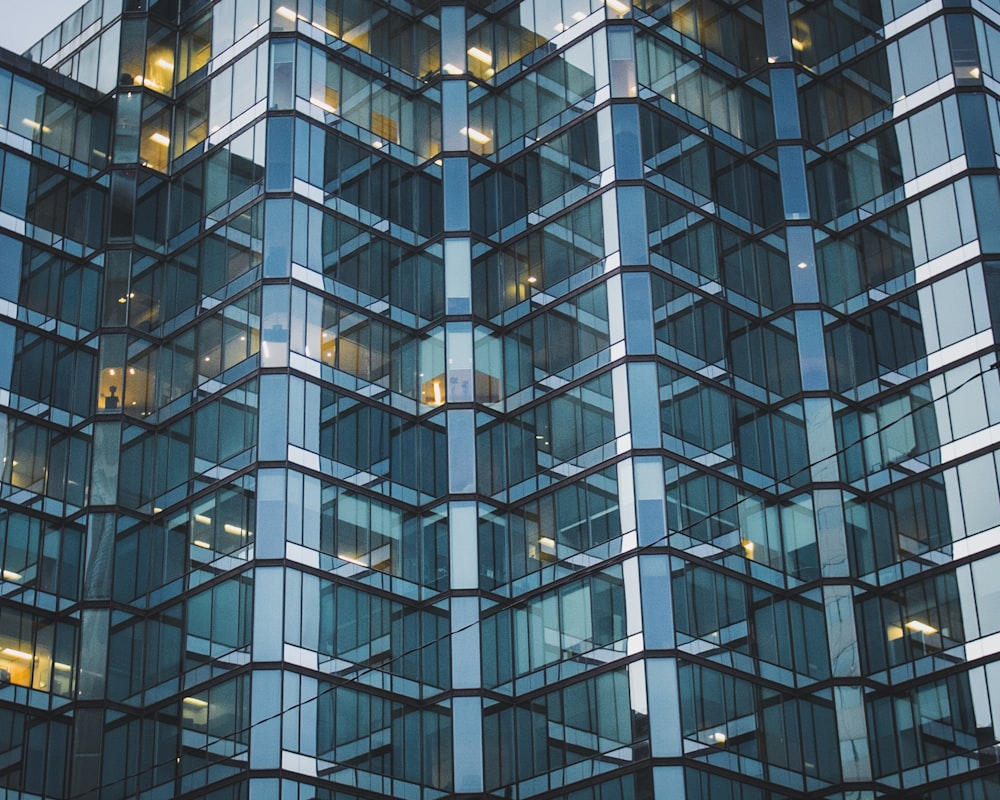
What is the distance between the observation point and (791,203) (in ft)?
248

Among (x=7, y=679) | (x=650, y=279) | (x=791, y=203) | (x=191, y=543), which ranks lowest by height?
(x=7, y=679)

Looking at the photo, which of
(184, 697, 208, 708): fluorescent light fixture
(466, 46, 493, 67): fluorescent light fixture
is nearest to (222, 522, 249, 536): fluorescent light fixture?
(184, 697, 208, 708): fluorescent light fixture

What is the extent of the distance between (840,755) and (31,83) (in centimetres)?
4372

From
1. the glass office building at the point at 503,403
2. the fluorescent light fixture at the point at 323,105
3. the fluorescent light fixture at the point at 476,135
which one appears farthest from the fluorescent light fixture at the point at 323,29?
the fluorescent light fixture at the point at 476,135

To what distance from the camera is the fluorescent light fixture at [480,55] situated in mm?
79062

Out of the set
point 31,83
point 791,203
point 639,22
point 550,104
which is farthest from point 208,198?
point 791,203

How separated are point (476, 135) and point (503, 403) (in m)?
12.9

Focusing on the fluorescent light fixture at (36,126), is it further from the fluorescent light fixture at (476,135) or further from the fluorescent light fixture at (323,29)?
the fluorescent light fixture at (476,135)

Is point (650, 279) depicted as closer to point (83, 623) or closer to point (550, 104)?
point (550, 104)

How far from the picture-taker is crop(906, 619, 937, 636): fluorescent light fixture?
215 ft

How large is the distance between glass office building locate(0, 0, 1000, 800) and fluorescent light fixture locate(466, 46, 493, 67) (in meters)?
0.10

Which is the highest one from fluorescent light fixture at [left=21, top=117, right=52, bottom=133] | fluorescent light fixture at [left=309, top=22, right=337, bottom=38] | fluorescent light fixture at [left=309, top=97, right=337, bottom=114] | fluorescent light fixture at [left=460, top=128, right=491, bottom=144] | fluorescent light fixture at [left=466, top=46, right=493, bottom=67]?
fluorescent light fixture at [left=466, top=46, right=493, bottom=67]

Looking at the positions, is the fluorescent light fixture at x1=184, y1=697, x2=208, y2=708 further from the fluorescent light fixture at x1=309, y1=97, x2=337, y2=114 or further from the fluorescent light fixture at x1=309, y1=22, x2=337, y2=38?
the fluorescent light fixture at x1=309, y1=22, x2=337, y2=38

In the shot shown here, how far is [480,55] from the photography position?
79250 mm
